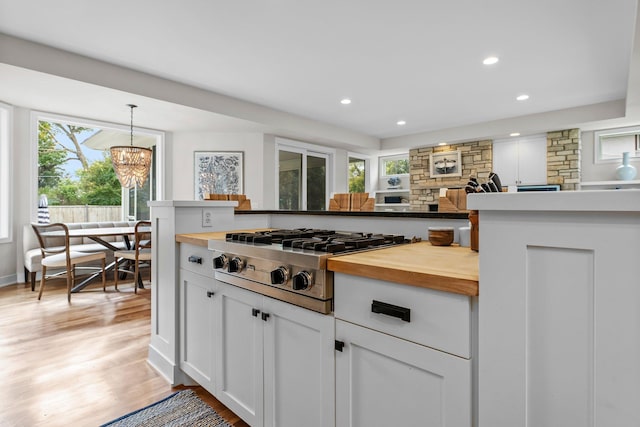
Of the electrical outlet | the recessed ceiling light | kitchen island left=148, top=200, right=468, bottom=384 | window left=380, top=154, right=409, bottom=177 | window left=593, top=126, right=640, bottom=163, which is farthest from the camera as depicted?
window left=380, top=154, right=409, bottom=177

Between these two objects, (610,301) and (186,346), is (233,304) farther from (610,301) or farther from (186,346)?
(610,301)

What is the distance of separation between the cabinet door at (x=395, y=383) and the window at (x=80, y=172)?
5558 mm

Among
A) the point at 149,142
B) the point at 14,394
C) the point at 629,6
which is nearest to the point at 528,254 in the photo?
the point at 14,394

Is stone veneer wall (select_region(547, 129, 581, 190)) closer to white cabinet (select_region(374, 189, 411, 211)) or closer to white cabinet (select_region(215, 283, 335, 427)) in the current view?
white cabinet (select_region(374, 189, 411, 211))

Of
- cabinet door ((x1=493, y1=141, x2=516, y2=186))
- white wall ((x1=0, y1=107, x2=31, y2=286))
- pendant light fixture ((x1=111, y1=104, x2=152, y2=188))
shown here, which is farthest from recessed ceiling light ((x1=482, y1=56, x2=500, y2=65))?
white wall ((x1=0, y1=107, x2=31, y2=286))

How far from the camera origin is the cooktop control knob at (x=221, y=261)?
150cm

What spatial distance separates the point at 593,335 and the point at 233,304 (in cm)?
129

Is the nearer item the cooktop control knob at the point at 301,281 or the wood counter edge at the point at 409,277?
the wood counter edge at the point at 409,277

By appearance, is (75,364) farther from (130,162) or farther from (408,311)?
(130,162)

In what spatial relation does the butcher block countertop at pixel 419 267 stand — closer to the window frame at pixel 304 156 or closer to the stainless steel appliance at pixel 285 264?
the stainless steel appliance at pixel 285 264

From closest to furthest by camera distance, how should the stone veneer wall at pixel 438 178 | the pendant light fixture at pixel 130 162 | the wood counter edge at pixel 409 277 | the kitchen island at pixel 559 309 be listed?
the kitchen island at pixel 559 309
the wood counter edge at pixel 409 277
the pendant light fixture at pixel 130 162
the stone veneer wall at pixel 438 178

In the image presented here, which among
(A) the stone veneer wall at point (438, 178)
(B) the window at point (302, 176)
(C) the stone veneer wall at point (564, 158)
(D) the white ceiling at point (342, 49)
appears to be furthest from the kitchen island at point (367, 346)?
(C) the stone veneer wall at point (564, 158)

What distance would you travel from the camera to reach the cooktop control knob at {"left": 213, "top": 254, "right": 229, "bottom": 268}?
150 centimetres

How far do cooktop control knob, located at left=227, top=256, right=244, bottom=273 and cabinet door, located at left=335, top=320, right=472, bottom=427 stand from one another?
0.55m
